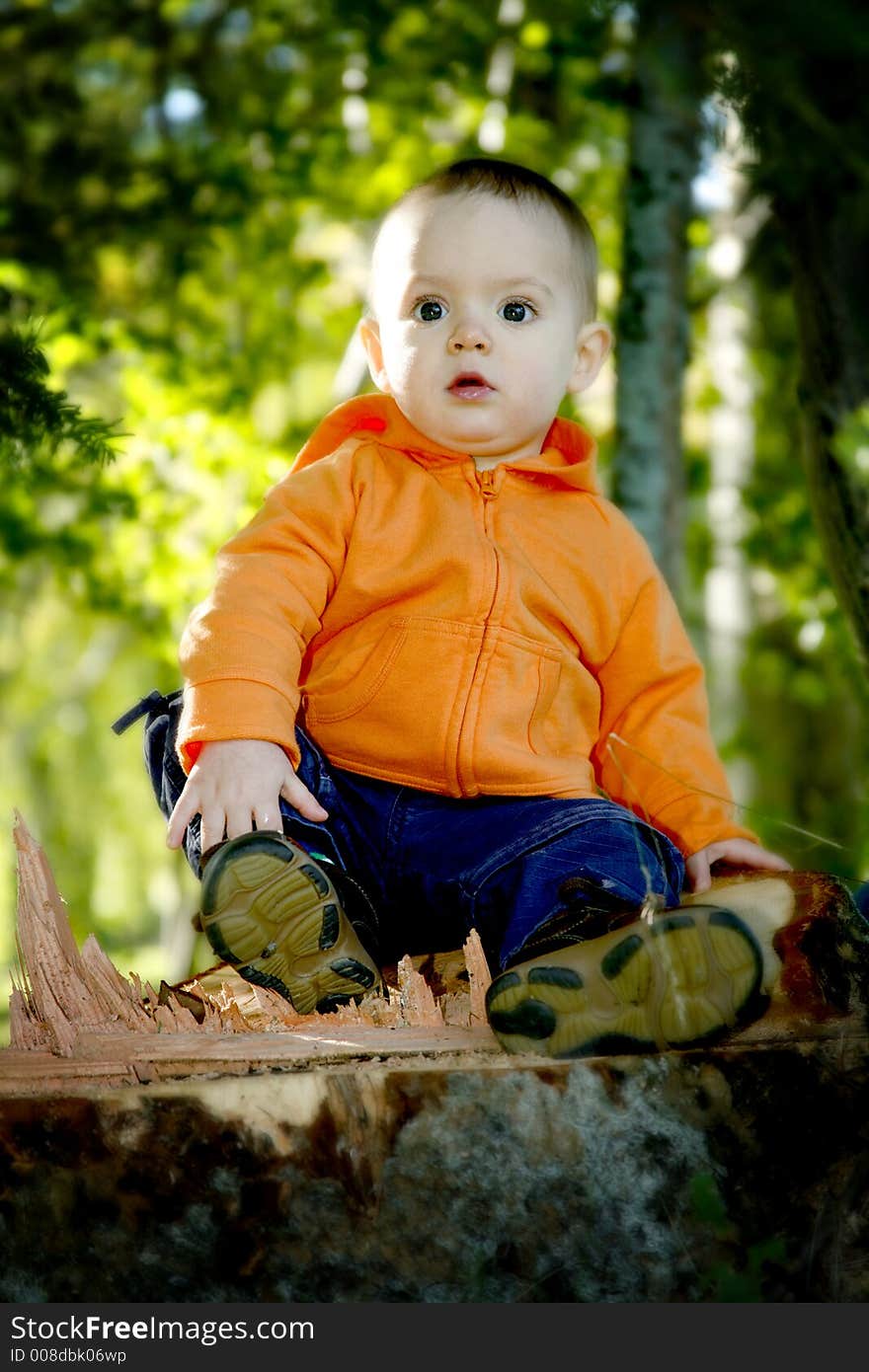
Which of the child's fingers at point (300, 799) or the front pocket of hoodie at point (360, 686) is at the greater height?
the front pocket of hoodie at point (360, 686)

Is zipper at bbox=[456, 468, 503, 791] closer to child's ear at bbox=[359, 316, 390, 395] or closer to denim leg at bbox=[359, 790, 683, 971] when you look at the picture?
denim leg at bbox=[359, 790, 683, 971]

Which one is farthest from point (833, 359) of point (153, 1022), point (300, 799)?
point (153, 1022)

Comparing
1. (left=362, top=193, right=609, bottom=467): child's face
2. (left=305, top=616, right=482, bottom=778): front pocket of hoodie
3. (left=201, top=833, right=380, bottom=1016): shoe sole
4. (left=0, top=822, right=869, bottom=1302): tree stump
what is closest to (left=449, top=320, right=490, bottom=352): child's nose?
(left=362, top=193, right=609, bottom=467): child's face

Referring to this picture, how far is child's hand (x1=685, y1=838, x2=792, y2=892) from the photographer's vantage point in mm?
2348

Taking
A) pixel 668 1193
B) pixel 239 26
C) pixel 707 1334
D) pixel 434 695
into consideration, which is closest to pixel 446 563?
pixel 434 695

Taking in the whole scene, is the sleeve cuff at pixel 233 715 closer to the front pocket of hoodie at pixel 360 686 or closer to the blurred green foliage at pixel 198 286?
the front pocket of hoodie at pixel 360 686

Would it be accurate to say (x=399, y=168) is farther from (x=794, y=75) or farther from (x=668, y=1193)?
(x=668, y=1193)

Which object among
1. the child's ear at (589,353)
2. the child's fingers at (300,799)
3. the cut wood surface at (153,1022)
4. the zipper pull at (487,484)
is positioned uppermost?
the child's ear at (589,353)

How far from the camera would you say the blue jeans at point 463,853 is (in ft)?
6.89

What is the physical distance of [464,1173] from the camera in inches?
65.3

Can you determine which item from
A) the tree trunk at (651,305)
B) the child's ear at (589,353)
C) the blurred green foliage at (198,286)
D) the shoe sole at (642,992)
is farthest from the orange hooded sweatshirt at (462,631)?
the blurred green foliage at (198,286)

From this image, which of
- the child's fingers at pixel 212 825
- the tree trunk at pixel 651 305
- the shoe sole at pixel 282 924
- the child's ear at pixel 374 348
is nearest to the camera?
the shoe sole at pixel 282 924

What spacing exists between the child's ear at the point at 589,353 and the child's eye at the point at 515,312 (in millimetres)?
182

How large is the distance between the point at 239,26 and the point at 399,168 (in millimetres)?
1398
